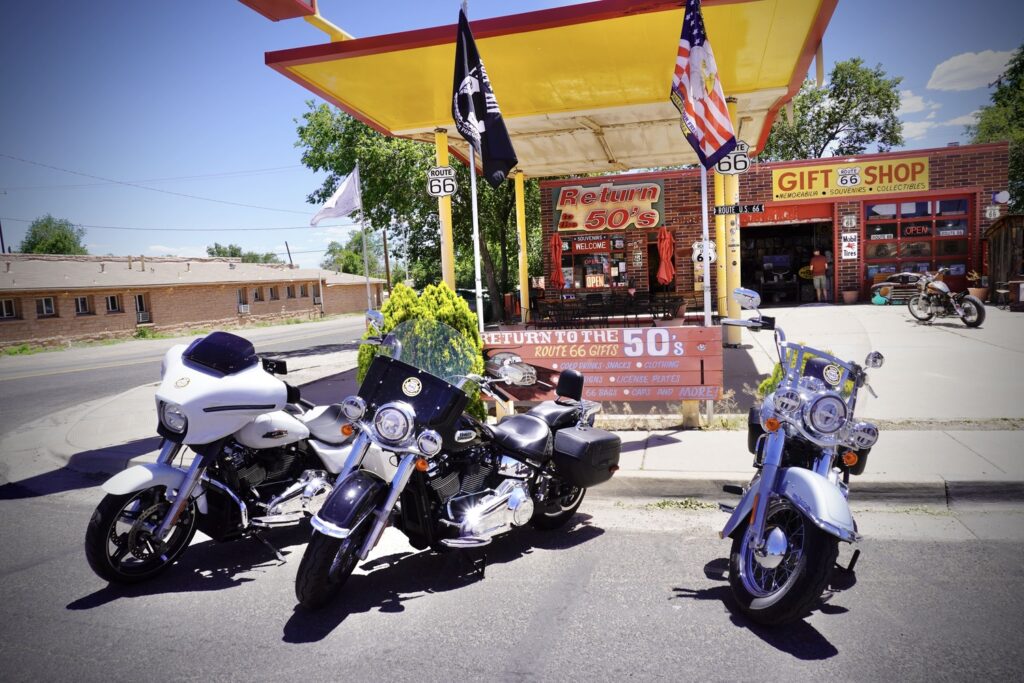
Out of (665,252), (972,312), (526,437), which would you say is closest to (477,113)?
(526,437)

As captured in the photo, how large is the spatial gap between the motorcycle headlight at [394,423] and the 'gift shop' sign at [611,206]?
55.6 feet

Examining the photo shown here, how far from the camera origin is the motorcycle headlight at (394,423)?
11.8 feet

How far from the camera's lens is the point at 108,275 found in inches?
1470

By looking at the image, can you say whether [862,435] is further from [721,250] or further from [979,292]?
[979,292]

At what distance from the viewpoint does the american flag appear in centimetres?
713

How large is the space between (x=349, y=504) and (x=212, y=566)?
1607 millimetres

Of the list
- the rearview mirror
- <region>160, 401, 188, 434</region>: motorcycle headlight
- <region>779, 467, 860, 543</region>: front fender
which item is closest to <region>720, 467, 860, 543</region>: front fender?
<region>779, 467, 860, 543</region>: front fender

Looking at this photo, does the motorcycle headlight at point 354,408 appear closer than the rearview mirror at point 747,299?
Yes

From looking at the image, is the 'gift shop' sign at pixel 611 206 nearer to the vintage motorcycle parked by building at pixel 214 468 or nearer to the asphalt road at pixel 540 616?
the asphalt road at pixel 540 616

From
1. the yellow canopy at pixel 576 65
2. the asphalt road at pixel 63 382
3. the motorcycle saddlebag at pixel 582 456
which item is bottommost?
the asphalt road at pixel 63 382

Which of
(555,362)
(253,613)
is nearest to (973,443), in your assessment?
(555,362)

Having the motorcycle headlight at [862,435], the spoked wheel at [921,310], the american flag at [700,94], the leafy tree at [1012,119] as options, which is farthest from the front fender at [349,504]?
the leafy tree at [1012,119]

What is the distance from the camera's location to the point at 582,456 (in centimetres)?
459

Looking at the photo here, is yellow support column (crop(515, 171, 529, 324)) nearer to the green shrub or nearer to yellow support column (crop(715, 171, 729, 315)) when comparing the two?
yellow support column (crop(715, 171, 729, 315))
